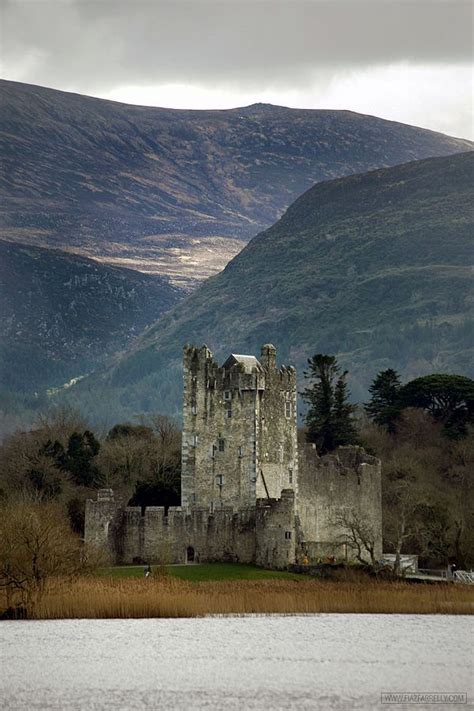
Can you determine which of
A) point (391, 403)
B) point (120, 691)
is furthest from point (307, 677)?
point (391, 403)

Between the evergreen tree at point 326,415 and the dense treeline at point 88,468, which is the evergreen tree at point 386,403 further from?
the dense treeline at point 88,468

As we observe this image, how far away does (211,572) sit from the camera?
80375 mm

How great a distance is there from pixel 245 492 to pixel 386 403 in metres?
49.5

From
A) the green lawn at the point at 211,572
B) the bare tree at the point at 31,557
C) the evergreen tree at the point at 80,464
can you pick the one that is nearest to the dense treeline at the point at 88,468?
the evergreen tree at the point at 80,464

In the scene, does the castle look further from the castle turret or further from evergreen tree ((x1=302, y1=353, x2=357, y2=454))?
evergreen tree ((x1=302, y1=353, x2=357, y2=454))

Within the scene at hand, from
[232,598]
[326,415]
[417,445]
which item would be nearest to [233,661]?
[232,598]

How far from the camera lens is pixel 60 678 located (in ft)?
186

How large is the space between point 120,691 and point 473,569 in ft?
120

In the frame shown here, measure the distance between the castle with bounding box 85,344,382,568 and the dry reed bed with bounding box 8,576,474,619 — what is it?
7565mm

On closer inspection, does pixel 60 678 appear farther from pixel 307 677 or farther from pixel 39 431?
pixel 39 431

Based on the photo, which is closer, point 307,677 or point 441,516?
point 307,677

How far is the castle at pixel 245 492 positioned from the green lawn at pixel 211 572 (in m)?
1.22

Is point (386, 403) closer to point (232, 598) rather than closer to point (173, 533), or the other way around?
point (173, 533)

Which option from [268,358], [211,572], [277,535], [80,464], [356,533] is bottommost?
[211,572]
